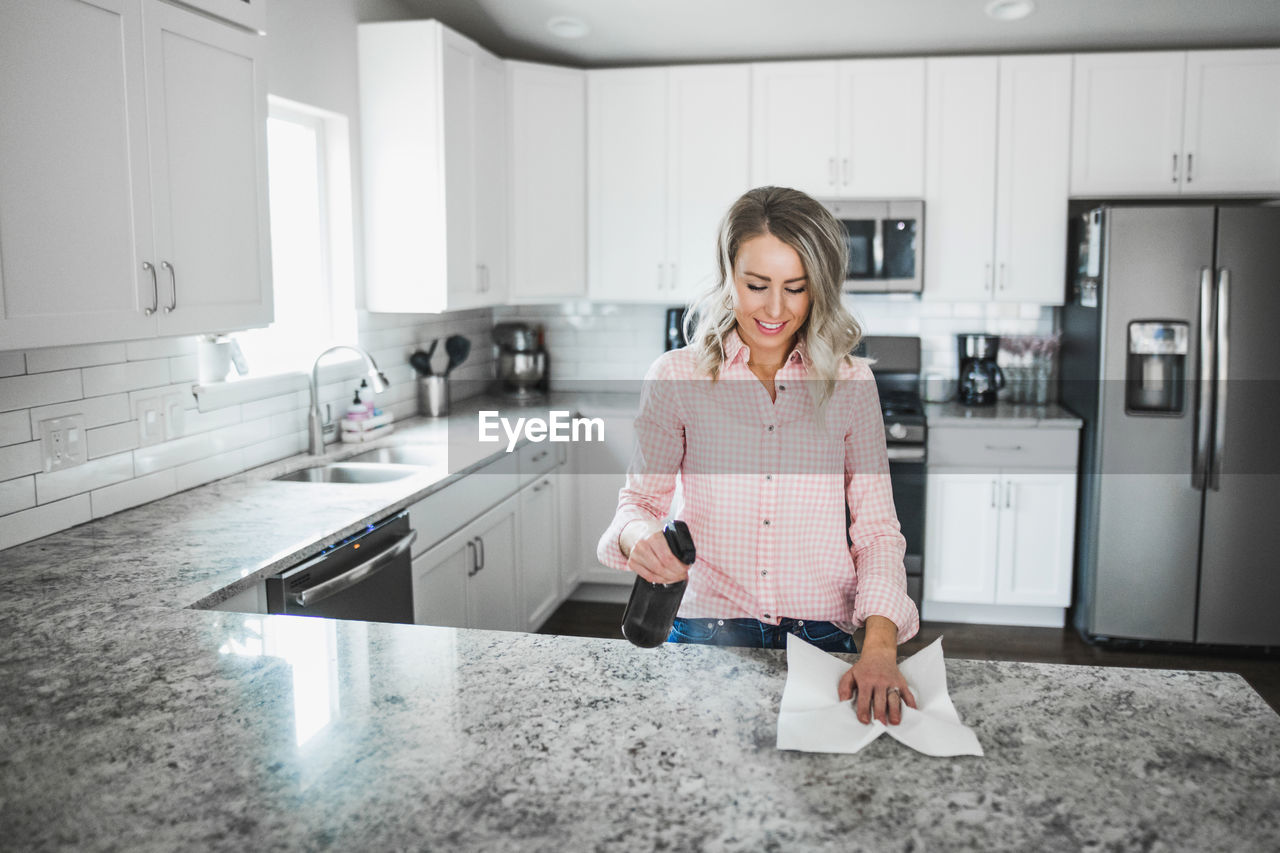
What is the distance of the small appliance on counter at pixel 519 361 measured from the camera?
4781mm

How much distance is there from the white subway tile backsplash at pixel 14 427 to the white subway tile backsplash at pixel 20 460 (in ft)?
0.04

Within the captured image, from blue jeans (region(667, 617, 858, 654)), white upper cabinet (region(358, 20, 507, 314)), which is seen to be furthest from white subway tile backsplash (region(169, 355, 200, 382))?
blue jeans (region(667, 617, 858, 654))

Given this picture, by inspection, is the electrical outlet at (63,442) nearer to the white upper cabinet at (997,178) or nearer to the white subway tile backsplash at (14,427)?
the white subway tile backsplash at (14,427)

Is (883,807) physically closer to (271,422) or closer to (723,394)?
(723,394)

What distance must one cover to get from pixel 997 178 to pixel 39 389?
3.62 meters

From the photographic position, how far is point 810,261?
1.60 m

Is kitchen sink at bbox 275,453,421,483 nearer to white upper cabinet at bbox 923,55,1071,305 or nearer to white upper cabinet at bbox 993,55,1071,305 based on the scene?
white upper cabinet at bbox 923,55,1071,305

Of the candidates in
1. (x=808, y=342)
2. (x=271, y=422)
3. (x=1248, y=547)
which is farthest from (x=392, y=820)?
(x=1248, y=547)

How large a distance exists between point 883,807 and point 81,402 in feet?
6.93

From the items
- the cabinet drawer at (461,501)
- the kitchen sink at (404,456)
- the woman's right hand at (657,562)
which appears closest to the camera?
the woman's right hand at (657,562)

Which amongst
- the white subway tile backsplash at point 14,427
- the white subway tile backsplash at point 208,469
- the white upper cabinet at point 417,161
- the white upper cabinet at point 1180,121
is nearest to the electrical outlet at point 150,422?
the white subway tile backsplash at point 208,469

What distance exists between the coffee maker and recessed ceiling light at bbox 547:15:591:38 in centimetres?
213

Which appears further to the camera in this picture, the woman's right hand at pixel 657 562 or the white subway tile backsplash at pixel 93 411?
the white subway tile backsplash at pixel 93 411

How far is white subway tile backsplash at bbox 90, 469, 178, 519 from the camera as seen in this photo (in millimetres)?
2459
